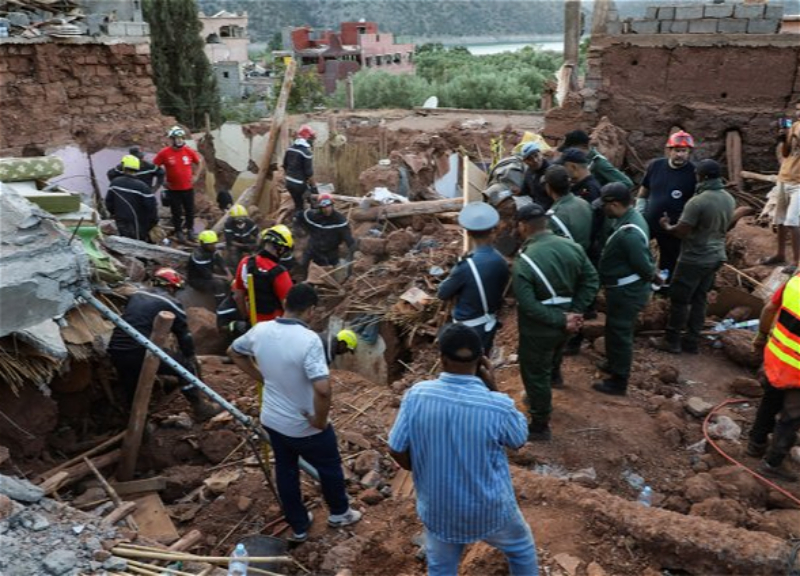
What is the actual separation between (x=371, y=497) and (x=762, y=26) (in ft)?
25.4

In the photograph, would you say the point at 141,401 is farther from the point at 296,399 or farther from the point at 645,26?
the point at 645,26

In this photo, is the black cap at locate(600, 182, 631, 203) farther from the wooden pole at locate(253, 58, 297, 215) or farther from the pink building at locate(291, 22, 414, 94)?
the pink building at locate(291, 22, 414, 94)

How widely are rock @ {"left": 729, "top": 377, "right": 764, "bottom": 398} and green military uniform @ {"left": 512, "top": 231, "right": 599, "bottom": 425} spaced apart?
190 centimetres

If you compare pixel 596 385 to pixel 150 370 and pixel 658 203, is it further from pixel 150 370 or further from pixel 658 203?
pixel 150 370

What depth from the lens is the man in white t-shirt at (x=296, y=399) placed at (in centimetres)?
386

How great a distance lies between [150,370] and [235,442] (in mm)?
1186

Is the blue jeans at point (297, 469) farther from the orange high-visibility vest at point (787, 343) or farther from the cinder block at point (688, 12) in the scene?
the cinder block at point (688, 12)

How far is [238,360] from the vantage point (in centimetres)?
429

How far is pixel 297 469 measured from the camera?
4.25 meters

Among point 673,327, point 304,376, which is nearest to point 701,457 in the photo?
point 673,327

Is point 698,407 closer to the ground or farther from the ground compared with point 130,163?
closer to the ground

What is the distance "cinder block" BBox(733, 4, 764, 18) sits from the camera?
8.38 meters

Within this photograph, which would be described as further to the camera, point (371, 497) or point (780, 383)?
point (371, 497)

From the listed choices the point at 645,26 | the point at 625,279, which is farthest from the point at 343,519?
the point at 645,26
